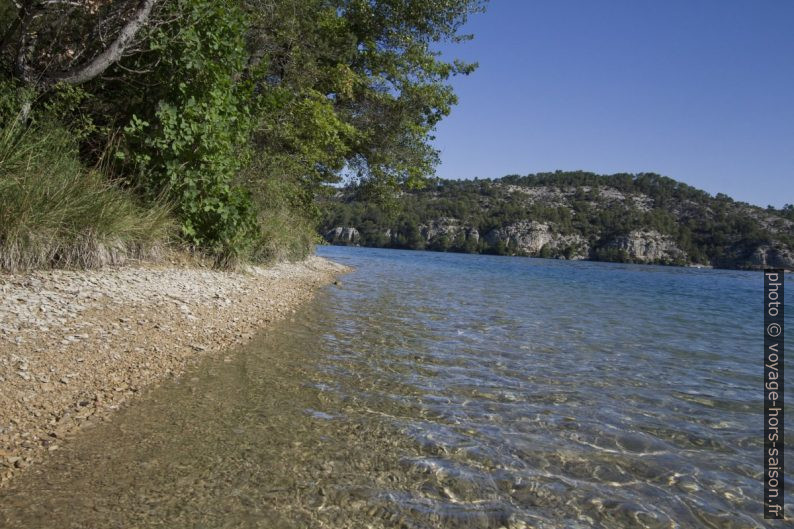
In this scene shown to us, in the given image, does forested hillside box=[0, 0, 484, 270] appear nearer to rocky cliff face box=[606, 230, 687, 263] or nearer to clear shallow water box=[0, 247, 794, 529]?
clear shallow water box=[0, 247, 794, 529]

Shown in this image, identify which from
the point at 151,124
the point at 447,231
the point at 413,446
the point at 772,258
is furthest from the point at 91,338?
the point at 772,258

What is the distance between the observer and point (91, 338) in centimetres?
565

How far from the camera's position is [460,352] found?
28.2ft

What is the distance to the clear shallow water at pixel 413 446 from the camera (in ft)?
11.1

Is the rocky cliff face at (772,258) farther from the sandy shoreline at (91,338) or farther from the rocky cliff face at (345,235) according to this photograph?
the sandy shoreline at (91,338)

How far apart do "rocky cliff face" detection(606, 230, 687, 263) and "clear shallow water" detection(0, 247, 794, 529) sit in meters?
105

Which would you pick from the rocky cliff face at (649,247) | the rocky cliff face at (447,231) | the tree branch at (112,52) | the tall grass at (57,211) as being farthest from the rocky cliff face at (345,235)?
the tall grass at (57,211)

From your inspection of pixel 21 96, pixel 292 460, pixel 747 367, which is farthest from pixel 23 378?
pixel 747 367

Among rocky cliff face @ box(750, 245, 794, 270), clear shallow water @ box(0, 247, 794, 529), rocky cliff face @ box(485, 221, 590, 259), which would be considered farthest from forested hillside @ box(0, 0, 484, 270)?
rocky cliff face @ box(750, 245, 794, 270)

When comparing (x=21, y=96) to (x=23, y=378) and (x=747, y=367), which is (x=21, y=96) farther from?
(x=747, y=367)

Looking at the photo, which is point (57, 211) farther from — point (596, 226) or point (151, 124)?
point (596, 226)

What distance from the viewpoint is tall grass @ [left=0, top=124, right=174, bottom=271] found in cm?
660

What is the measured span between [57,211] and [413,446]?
6.11m

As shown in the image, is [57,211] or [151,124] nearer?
[57,211]
